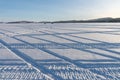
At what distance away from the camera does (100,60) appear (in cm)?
461

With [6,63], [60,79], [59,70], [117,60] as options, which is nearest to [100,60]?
[117,60]

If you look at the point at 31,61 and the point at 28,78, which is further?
the point at 31,61

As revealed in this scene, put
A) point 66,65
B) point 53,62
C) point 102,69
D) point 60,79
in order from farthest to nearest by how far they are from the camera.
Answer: point 53,62 < point 66,65 < point 102,69 < point 60,79

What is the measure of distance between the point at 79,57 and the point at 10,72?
6.28 ft

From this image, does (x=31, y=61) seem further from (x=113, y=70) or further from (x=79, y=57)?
(x=113, y=70)

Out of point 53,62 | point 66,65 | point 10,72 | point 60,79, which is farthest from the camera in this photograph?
point 53,62

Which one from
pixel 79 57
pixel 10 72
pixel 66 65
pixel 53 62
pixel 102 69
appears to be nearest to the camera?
pixel 10 72

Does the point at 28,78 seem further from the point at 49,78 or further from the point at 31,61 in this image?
the point at 31,61

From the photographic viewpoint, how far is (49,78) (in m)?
3.22

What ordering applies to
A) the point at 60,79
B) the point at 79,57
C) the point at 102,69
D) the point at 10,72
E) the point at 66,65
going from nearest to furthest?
the point at 60,79, the point at 10,72, the point at 102,69, the point at 66,65, the point at 79,57


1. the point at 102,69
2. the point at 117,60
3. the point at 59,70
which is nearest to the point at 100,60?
the point at 117,60

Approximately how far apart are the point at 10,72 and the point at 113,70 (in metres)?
1.74

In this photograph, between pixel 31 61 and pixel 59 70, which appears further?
pixel 31 61

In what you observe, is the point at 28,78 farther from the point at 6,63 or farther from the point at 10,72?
the point at 6,63
